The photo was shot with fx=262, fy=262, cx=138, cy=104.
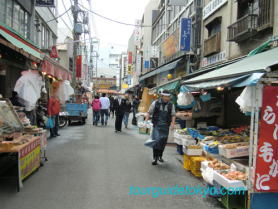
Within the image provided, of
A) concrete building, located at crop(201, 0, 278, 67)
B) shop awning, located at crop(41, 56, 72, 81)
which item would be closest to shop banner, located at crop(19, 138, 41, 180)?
shop awning, located at crop(41, 56, 72, 81)

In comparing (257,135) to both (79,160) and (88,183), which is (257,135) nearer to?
(88,183)

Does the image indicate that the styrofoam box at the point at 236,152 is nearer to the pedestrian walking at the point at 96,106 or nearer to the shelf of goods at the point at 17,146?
the shelf of goods at the point at 17,146

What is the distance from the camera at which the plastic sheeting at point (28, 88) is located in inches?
347

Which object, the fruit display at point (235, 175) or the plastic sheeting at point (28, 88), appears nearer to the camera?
the fruit display at point (235, 175)

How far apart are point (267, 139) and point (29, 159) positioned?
4.78 m

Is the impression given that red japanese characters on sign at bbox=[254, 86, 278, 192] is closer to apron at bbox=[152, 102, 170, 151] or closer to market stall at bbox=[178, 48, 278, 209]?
market stall at bbox=[178, 48, 278, 209]

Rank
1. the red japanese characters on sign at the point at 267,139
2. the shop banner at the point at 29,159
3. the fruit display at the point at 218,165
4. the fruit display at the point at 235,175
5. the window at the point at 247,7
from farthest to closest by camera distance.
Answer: the window at the point at 247,7, the shop banner at the point at 29,159, the fruit display at the point at 218,165, the fruit display at the point at 235,175, the red japanese characters on sign at the point at 267,139

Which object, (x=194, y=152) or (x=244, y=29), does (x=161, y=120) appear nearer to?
(x=194, y=152)

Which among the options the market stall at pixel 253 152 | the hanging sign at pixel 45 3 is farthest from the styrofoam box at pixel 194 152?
the hanging sign at pixel 45 3

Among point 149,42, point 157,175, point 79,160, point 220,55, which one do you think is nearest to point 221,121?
point 220,55

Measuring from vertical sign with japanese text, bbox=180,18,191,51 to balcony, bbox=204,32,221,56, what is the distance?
124 cm

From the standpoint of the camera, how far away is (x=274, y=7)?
889cm

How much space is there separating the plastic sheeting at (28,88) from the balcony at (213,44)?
861 cm

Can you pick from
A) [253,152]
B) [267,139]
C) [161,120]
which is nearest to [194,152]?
[161,120]
